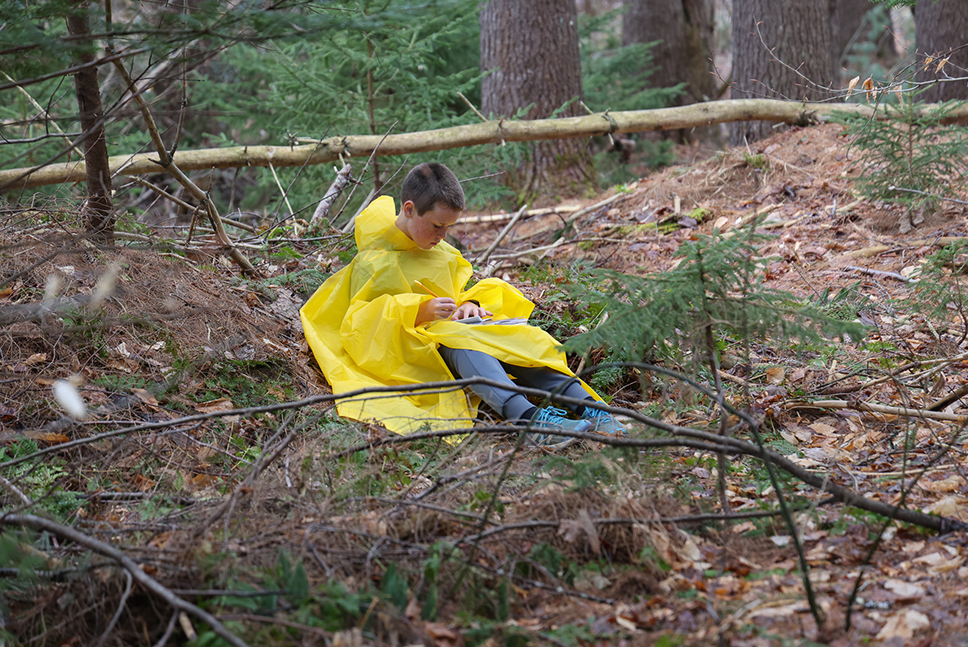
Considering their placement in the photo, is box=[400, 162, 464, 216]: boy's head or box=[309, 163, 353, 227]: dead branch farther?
box=[309, 163, 353, 227]: dead branch

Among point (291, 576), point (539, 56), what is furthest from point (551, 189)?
point (291, 576)

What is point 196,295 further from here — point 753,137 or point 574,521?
point 753,137

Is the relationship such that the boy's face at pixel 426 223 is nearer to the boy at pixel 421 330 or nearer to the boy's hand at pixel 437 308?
the boy at pixel 421 330

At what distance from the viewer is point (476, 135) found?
739cm

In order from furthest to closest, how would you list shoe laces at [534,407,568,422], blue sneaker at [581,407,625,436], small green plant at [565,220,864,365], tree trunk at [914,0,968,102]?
tree trunk at [914,0,968,102] < shoe laces at [534,407,568,422] < blue sneaker at [581,407,625,436] < small green plant at [565,220,864,365]

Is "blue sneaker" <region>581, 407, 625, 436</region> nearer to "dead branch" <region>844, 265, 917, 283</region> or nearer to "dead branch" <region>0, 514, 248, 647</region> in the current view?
"dead branch" <region>0, 514, 248, 647</region>

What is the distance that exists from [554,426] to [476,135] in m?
4.79

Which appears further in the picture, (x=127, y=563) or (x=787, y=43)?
(x=787, y=43)

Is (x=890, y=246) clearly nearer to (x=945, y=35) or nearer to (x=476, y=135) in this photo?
(x=945, y=35)

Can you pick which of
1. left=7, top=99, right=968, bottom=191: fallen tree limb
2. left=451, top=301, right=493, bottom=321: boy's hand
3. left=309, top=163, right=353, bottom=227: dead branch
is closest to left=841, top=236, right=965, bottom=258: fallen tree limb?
left=7, top=99, right=968, bottom=191: fallen tree limb

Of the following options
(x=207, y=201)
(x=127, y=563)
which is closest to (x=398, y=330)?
(x=207, y=201)

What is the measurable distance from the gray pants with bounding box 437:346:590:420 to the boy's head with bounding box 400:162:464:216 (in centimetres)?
80

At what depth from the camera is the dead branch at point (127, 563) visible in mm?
1785

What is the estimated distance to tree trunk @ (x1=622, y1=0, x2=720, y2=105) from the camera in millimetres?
12805
